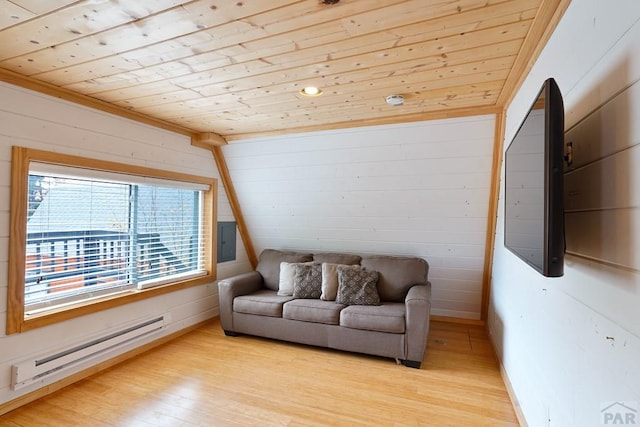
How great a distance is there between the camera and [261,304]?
3.38 meters

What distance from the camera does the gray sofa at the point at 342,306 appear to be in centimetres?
284

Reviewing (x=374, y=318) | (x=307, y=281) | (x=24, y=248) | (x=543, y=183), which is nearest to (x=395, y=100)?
(x=543, y=183)

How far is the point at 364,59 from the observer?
77.2 inches

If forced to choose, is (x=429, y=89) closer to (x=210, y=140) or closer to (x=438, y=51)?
(x=438, y=51)

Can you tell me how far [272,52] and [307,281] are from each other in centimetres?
239

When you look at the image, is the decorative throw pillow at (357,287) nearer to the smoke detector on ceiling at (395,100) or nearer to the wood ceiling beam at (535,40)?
the smoke detector on ceiling at (395,100)

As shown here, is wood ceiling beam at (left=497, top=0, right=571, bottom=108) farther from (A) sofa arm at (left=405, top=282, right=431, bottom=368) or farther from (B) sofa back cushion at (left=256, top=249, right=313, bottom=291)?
(B) sofa back cushion at (left=256, top=249, right=313, bottom=291)

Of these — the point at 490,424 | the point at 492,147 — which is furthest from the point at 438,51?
the point at 490,424

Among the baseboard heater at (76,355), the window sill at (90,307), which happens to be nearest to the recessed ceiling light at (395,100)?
the window sill at (90,307)

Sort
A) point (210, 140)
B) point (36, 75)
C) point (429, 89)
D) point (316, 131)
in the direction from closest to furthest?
1. point (36, 75)
2. point (429, 89)
3. point (316, 131)
4. point (210, 140)

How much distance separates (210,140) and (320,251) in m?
1.95

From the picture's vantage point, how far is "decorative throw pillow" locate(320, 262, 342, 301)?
3.38 metres

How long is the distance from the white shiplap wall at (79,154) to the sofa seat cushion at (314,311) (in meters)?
1.29

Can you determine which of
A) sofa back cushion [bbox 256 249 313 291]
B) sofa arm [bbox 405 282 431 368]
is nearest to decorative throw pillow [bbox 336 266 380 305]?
sofa arm [bbox 405 282 431 368]
